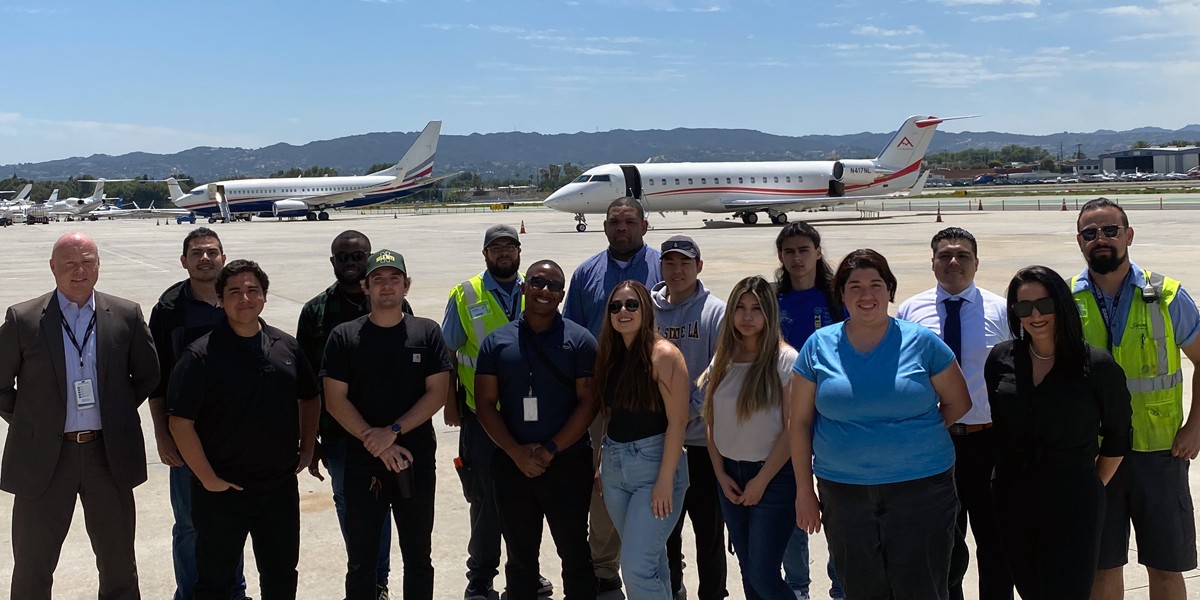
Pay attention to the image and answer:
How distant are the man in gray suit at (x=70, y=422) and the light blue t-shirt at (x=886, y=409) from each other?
307cm

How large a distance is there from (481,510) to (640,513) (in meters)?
1.17

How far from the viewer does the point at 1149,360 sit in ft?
13.4

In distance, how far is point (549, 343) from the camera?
4438 millimetres

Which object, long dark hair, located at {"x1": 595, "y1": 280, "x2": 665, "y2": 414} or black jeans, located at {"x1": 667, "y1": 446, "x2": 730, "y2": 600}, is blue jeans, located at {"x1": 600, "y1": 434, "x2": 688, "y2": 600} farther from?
black jeans, located at {"x1": 667, "y1": 446, "x2": 730, "y2": 600}

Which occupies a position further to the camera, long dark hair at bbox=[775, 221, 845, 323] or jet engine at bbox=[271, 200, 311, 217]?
jet engine at bbox=[271, 200, 311, 217]

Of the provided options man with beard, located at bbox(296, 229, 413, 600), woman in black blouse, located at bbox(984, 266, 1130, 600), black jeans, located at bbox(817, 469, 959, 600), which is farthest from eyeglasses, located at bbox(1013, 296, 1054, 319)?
man with beard, located at bbox(296, 229, 413, 600)

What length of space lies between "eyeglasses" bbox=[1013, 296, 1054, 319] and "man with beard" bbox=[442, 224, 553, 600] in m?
2.44

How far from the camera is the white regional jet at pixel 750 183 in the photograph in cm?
3959

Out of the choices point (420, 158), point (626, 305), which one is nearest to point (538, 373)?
point (626, 305)

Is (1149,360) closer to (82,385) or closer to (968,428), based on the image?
(968,428)

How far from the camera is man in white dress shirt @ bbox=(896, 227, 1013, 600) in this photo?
4.25m

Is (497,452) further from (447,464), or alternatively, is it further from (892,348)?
(447,464)

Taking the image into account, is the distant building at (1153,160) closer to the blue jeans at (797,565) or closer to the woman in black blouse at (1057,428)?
the blue jeans at (797,565)

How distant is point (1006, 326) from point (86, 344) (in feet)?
13.5
